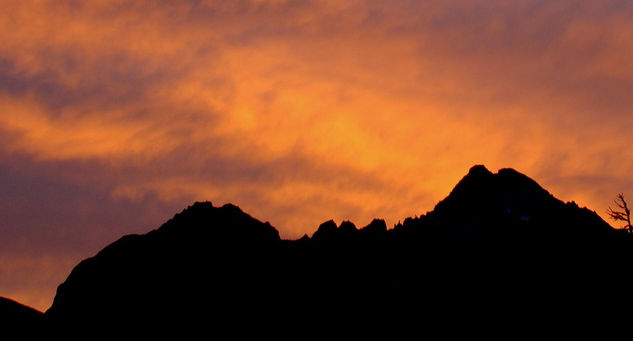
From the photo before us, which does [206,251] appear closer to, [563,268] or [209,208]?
[209,208]

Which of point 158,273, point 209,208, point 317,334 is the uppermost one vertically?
point 209,208

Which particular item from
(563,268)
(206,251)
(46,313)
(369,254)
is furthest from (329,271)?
(46,313)

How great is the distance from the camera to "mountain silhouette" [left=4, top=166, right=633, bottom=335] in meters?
72.3

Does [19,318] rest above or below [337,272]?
below

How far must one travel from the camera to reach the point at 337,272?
76.9 meters

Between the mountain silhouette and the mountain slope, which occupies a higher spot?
the mountain silhouette

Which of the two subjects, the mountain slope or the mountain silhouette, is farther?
the mountain silhouette

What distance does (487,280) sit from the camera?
73.3 meters

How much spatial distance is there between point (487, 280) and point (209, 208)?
26.9 m

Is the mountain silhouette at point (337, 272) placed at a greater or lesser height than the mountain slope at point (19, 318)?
greater

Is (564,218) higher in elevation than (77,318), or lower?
higher

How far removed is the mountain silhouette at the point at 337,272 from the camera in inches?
2847

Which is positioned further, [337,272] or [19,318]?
[337,272]

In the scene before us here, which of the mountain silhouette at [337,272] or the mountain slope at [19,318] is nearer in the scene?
the mountain slope at [19,318]
